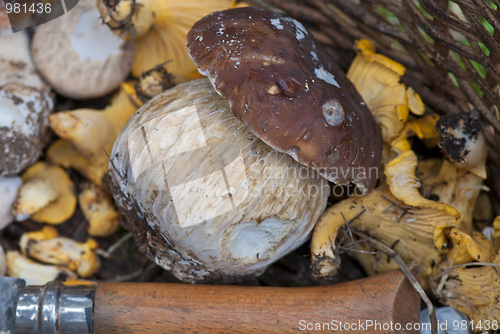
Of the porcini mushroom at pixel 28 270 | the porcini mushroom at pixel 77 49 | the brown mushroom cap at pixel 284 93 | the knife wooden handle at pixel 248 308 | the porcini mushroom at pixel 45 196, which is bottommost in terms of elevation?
the porcini mushroom at pixel 28 270

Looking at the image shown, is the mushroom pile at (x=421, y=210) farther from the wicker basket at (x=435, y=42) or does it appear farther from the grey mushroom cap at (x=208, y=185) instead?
the grey mushroom cap at (x=208, y=185)

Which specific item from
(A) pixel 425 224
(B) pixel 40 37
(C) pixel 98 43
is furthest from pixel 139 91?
(A) pixel 425 224

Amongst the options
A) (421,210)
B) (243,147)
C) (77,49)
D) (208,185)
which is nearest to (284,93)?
(243,147)

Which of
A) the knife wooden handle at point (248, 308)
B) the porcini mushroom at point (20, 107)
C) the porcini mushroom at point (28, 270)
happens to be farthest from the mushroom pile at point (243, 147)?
the porcini mushroom at point (28, 270)

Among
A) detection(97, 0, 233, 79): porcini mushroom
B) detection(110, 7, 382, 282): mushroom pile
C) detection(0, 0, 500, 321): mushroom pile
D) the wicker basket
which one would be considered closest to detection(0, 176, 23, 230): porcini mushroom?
detection(0, 0, 500, 321): mushroom pile

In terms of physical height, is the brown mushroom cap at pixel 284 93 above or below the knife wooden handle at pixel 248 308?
above

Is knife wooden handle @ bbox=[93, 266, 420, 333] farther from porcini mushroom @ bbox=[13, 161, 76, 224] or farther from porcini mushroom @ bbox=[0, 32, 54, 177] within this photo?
porcini mushroom @ bbox=[0, 32, 54, 177]

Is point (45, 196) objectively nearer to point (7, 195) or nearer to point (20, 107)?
point (7, 195)
